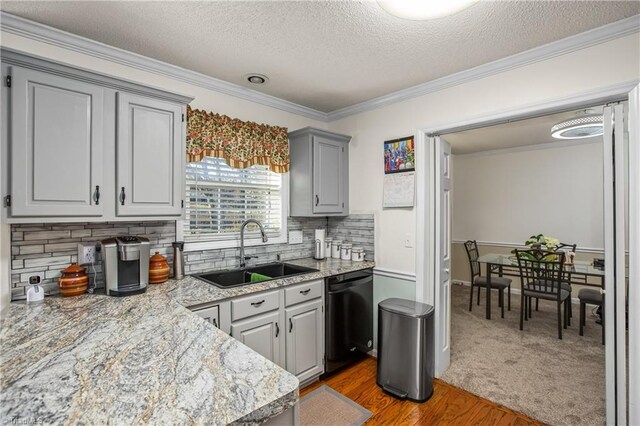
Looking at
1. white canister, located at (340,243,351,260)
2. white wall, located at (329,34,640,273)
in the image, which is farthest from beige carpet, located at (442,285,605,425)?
white canister, located at (340,243,351,260)

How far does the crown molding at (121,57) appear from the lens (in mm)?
1849

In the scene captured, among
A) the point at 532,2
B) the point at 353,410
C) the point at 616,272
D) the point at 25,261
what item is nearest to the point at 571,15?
the point at 532,2

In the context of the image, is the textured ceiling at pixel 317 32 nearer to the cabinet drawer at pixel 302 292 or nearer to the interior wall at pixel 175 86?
the interior wall at pixel 175 86

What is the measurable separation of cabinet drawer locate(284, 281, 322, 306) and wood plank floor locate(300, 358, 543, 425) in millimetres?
734

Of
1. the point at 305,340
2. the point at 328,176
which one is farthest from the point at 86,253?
the point at 328,176

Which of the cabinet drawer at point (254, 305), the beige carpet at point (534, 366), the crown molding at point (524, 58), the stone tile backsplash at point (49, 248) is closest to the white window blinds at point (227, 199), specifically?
the stone tile backsplash at point (49, 248)

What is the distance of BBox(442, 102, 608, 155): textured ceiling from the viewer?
166 inches

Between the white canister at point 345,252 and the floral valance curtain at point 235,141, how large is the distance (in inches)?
39.1

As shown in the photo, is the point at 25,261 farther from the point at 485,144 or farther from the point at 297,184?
the point at 485,144

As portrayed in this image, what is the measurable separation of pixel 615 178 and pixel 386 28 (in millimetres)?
1627

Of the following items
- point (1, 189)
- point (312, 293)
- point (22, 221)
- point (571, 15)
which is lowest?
point (312, 293)

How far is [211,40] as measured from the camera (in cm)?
205

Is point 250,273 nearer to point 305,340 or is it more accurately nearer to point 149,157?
point 305,340

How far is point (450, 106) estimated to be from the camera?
264 cm
